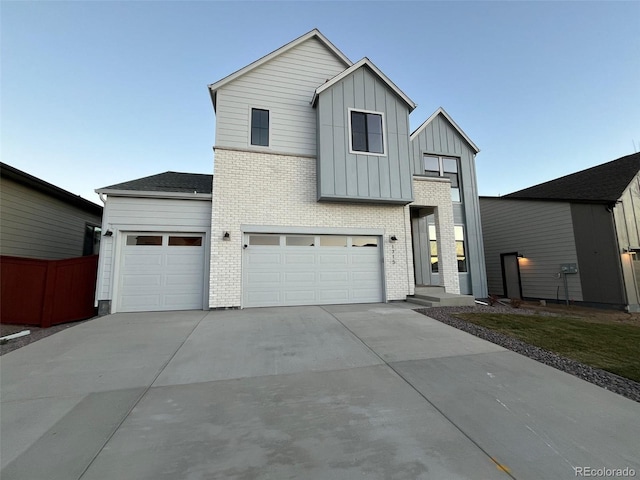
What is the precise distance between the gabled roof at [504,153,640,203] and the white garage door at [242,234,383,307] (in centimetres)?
944

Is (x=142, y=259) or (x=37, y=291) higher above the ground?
(x=142, y=259)

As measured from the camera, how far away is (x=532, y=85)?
12.3 m

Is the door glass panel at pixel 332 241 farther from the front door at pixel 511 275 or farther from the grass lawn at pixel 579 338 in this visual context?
the front door at pixel 511 275

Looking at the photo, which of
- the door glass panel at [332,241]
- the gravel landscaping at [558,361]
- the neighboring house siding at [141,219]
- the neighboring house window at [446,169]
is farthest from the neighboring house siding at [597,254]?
the neighboring house siding at [141,219]

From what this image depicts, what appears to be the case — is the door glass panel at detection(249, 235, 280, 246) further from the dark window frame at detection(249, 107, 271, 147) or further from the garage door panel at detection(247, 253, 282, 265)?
the dark window frame at detection(249, 107, 271, 147)

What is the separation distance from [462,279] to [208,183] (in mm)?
11349

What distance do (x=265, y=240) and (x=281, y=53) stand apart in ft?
21.9

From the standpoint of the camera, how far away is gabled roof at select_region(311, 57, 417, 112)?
865cm

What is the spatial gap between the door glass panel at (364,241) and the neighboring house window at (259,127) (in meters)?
4.39

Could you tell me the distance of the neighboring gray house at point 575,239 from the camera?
1004 centimetres

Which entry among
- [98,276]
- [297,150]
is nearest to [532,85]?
[297,150]

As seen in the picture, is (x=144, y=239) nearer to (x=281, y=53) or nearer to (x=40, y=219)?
(x=40, y=219)

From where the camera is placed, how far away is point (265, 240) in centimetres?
839

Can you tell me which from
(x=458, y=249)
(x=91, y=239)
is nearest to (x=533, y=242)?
(x=458, y=249)
